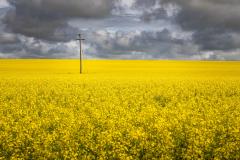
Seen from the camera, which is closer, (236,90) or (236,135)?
(236,135)

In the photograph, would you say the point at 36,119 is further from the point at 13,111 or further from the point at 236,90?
the point at 236,90

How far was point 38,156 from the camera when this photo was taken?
824cm

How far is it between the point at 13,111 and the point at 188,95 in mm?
10201

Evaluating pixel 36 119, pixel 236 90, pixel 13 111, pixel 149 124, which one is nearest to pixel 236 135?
pixel 149 124

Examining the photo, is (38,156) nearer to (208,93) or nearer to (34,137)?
(34,137)

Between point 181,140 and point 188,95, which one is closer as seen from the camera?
point 181,140

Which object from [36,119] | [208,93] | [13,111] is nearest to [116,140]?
[36,119]

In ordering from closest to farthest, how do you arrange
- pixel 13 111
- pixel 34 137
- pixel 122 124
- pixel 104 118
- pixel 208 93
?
1. pixel 34 137
2. pixel 122 124
3. pixel 104 118
4. pixel 13 111
5. pixel 208 93

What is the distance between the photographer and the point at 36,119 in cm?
1235

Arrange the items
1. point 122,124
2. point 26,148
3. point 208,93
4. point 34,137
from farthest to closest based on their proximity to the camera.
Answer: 1. point 208,93
2. point 122,124
3. point 34,137
4. point 26,148

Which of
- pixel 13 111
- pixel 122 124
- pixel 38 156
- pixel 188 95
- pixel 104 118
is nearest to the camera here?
pixel 38 156

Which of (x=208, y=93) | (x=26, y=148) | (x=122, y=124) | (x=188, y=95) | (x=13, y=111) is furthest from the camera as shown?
(x=208, y=93)

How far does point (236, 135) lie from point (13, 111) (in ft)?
28.0

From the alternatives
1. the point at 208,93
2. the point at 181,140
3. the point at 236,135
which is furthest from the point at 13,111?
the point at 208,93
